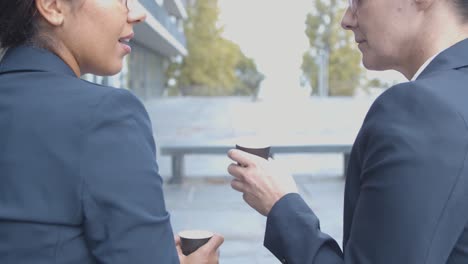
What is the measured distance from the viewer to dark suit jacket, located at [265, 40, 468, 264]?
4.24 feet

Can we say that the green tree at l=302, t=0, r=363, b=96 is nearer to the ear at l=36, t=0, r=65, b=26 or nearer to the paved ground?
the paved ground

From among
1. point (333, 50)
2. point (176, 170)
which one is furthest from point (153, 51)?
point (176, 170)

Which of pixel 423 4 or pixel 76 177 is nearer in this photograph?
pixel 76 177

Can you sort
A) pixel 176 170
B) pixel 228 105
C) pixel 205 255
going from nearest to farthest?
1. pixel 205 255
2. pixel 176 170
3. pixel 228 105

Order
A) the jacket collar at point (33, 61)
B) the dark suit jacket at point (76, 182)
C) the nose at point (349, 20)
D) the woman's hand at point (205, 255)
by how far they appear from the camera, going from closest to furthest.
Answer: the dark suit jacket at point (76, 182) < the jacket collar at point (33, 61) < the woman's hand at point (205, 255) < the nose at point (349, 20)

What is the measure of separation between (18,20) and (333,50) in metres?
56.3

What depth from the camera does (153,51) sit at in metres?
42.6

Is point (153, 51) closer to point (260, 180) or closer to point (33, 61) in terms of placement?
point (260, 180)

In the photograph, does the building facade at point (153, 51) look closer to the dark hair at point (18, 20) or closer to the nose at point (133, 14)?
the nose at point (133, 14)

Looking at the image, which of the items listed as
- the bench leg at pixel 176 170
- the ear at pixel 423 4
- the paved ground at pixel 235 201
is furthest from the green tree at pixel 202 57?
the ear at pixel 423 4

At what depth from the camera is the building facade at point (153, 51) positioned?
26906 millimetres

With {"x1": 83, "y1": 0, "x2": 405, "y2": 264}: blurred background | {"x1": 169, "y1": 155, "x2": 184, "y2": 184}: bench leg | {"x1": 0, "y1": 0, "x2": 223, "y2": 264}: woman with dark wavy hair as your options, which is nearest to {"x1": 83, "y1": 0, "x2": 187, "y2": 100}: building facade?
{"x1": 83, "y1": 0, "x2": 405, "y2": 264}: blurred background

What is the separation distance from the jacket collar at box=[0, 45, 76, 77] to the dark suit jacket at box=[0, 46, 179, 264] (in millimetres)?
85

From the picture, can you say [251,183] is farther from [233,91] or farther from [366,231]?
[233,91]
